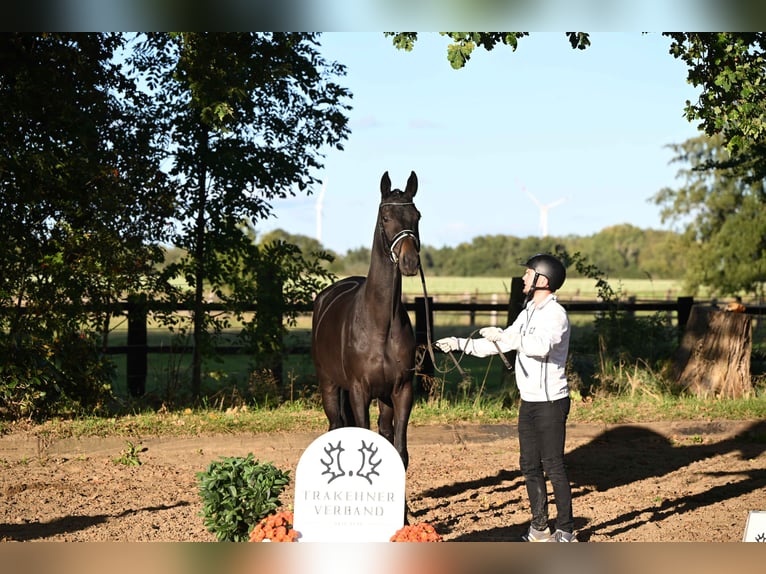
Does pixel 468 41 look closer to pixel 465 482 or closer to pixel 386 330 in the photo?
pixel 386 330

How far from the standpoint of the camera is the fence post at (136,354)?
37.3 feet

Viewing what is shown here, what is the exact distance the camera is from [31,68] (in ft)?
31.6

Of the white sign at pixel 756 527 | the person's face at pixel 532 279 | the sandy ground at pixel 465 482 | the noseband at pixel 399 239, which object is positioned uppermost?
the noseband at pixel 399 239

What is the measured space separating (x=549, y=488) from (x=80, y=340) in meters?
5.44

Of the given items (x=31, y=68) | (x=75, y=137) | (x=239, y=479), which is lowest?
(x=239, y=479)

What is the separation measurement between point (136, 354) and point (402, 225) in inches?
271

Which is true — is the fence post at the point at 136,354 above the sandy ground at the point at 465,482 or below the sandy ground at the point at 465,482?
above

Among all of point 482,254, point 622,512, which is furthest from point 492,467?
point 482,254

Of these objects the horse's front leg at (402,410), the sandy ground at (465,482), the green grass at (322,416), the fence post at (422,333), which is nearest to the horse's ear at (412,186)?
the horse's front leg at (402,410)

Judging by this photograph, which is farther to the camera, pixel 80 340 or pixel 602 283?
pixel 602 283

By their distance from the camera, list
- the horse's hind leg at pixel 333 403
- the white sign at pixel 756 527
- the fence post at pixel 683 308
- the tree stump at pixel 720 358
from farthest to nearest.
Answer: the fence post at pixel 683 308 → the tree stump at pixel 720 358 → the horse's hind leg at pixel 333 403 → the white sign at pixel 756 527

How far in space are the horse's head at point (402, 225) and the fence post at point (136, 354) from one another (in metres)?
5.87

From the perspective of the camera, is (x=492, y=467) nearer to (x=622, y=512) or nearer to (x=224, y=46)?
(x=622, y=512)

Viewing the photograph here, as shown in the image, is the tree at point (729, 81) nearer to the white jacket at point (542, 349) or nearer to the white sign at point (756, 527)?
the white jacket at point (542, 349)
